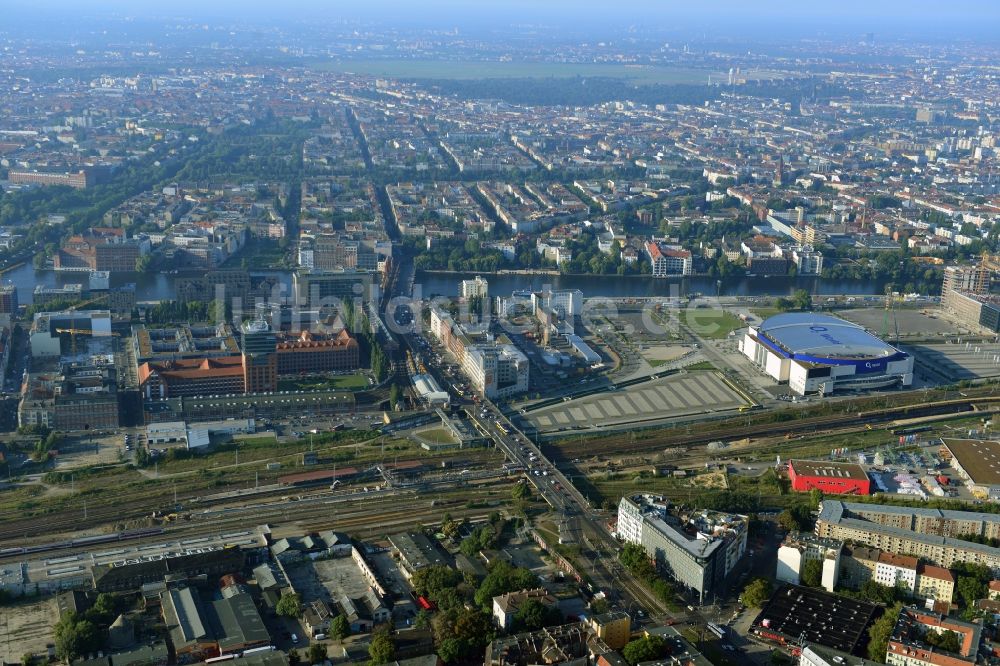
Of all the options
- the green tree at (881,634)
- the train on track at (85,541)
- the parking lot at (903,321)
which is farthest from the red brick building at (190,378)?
the parking lot at (903,321)

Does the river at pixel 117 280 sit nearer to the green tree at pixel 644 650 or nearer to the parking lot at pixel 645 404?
the parking lot at pixel 645 404

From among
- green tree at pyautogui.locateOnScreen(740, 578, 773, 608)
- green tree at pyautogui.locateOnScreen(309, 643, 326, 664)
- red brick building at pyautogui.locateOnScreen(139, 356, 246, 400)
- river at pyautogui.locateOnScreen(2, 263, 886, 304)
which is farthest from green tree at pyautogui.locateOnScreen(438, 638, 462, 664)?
river at pyautogui.locateOnScreen(2, 263, 886, 304)

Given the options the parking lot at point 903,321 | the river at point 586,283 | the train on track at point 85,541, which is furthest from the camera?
the river at point 586,283

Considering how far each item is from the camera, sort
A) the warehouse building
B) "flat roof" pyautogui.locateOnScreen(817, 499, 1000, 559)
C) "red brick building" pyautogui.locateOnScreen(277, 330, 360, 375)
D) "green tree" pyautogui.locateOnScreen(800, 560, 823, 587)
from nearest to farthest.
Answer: "green tree" pyautogui.locateOnScreen(800, 560, 823, 587) < "flat roof" pyautogui.locateOnScreen(817, 499, 1000, 559) < the warehouse building < "red brick building" pyautogui.locateOnScreen(277, 330, 360, 375)

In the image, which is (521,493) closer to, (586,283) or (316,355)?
(316,355)

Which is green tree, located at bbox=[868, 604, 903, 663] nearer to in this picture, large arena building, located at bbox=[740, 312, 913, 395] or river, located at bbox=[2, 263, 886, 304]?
large arena building, located at bbox=[740, 312, 913, 395]

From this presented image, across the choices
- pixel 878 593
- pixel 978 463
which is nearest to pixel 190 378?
pixel 878 593

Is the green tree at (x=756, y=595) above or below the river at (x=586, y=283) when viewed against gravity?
above

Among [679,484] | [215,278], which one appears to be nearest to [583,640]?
[679,484]
